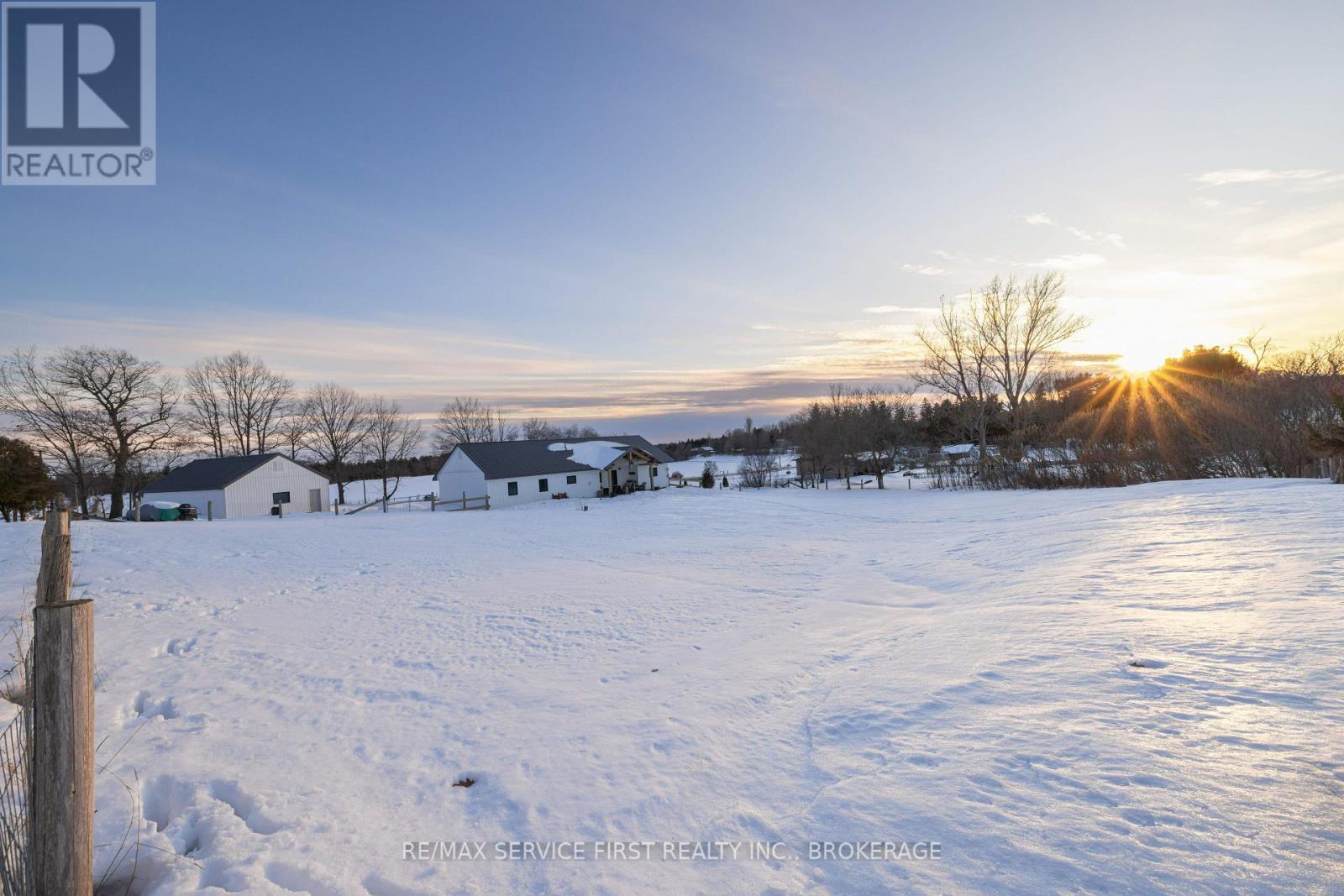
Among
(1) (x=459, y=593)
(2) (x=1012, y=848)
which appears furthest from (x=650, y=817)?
(1) (x=459, y=593)

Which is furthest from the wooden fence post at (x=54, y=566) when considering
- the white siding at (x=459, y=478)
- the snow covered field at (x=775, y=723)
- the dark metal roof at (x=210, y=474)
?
the dark metal roof at (x=210, y=474)

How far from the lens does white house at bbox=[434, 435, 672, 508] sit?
127 feet

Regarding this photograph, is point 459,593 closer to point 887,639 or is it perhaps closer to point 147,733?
point 147,733

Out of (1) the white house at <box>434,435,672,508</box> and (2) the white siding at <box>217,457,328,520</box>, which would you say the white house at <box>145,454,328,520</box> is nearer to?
(2) the white siding at <box>217,457,328,520</box>

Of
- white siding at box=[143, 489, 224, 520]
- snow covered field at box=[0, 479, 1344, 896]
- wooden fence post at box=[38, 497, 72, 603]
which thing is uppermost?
wooden fence post at box=[38, 497, 72, 603]

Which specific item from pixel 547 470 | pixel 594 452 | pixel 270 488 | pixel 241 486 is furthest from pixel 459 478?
pixel 241 486

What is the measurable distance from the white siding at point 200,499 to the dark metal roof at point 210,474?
9.1 inches

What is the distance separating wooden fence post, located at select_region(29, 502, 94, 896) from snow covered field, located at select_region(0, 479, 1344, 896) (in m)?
1.11

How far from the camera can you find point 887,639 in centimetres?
718

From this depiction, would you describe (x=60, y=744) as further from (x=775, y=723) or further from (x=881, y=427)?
(x=881, y=427)

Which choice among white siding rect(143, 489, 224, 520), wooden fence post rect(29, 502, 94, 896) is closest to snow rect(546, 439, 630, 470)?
white siding rect(143, 489, 224, 520)

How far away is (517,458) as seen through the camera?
41219 millimetres

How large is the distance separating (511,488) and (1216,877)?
38.7 meters

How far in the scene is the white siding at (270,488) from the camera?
35375 millimetres
